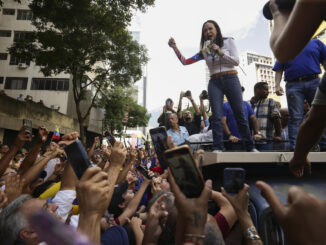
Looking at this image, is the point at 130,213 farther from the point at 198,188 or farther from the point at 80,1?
the point at 80,1

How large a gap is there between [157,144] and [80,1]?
1189cm

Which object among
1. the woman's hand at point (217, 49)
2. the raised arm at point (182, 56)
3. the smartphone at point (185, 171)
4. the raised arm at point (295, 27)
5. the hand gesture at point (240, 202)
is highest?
the raised arm at point (182, 56)

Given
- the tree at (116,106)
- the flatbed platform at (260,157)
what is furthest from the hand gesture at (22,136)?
the tree at (116,106)

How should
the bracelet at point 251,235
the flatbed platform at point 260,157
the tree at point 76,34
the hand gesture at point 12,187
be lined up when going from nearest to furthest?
the bracelet at point 251,235
the hand gesture at point 12,187
the flatbed platform at point 260,157
the tree at point 76,34

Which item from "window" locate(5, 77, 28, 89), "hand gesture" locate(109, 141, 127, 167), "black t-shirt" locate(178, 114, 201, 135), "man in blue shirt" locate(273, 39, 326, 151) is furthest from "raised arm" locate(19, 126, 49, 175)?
"window" locate(5, 77, 28, 89)

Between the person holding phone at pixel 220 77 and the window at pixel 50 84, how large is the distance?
24.0 m

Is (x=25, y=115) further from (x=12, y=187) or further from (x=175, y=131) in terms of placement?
(x=12, y=187)

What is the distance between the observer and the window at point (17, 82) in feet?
80.3

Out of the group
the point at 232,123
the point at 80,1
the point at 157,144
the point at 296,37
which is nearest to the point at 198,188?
the point at 296,37

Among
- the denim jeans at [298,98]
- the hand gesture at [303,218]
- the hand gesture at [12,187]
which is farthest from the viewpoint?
the denim jeans at [298,98]

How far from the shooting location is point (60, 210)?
2.43 m

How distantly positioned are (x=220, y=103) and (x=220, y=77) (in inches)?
15.8

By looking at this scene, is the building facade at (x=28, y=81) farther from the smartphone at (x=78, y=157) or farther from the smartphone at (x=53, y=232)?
the smartphone at (x=53, y=232)

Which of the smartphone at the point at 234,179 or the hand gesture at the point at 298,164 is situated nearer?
the smartphone at the point at 234,179
